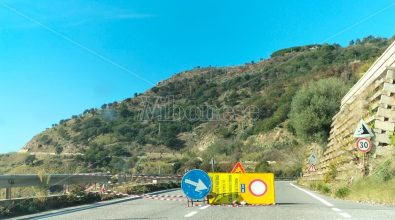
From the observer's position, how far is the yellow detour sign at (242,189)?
673 inches

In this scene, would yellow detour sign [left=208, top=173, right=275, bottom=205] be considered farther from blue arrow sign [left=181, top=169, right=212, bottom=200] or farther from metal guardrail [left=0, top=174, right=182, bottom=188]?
metal guardrail [left=0, top=174, right=182, bottom=188]

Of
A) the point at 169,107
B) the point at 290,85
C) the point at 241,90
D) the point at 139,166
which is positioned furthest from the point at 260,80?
the point at 139,166

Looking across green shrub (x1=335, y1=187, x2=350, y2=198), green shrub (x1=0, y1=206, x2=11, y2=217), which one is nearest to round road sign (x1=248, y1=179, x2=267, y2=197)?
green shrub (x1=335, y1=187, x2=350, y2=198)

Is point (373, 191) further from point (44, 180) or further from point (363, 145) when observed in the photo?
point (44, 180)

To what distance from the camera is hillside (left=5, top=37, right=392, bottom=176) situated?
227ft

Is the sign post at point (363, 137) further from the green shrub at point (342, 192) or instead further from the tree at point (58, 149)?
the tree at point (58, 149)

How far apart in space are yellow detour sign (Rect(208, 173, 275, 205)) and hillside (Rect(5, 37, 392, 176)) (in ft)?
132

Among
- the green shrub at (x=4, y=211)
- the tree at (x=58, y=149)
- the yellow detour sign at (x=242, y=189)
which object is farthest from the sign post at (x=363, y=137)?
the tree at (x=58, y=149)

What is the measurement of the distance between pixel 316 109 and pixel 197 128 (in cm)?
4627

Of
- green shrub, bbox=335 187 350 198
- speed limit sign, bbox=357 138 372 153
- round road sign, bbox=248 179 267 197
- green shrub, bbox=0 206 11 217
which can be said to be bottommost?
green shrub, bbox=0 206 11 217

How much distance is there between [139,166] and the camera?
2328 inches

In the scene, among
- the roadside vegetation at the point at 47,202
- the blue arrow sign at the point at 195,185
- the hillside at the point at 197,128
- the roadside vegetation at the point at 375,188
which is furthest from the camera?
the hillside at the point at 197,128

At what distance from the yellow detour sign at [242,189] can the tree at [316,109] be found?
29.8 meters

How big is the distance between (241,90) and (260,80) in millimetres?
8656
